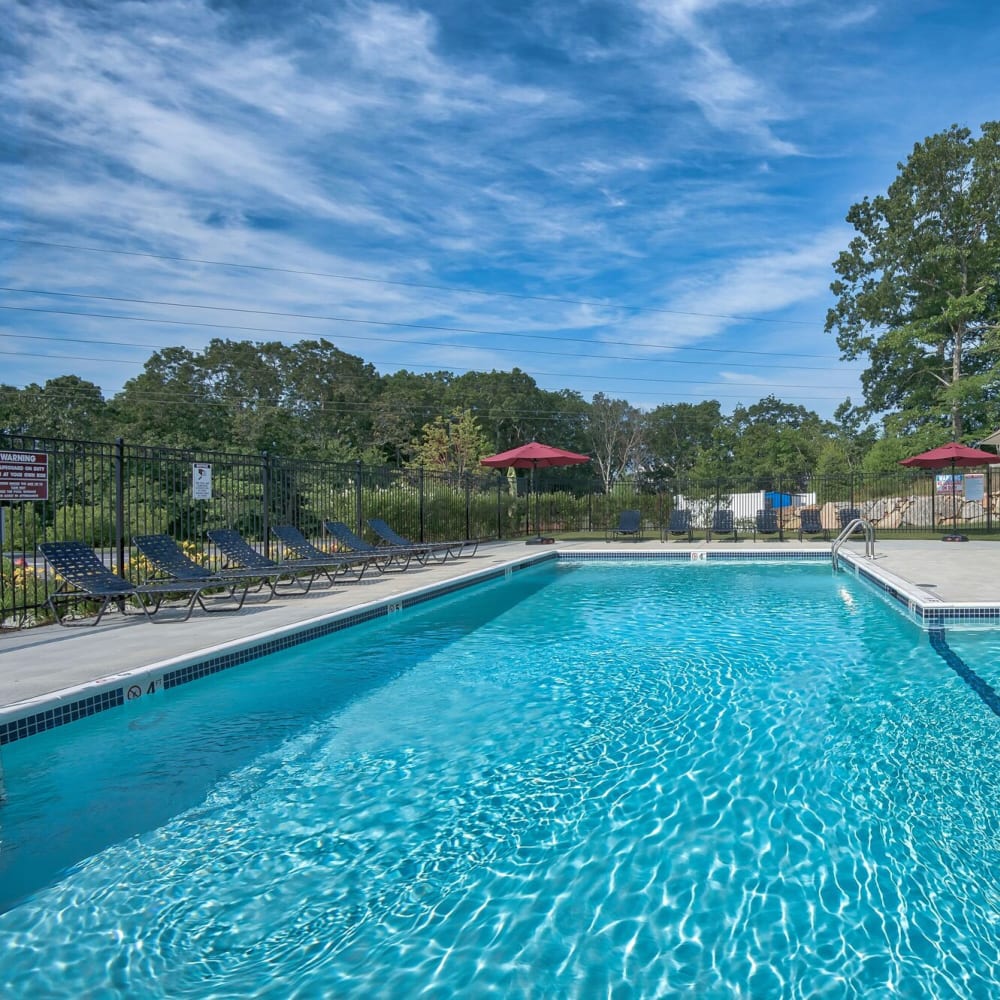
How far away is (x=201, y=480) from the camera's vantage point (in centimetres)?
869

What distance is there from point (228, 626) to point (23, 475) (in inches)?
85.0

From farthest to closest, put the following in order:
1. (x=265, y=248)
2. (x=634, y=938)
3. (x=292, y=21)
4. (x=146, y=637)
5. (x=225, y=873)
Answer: (x=265, y=248), (x=292, y=21), (x=146, y=637), (x=225, y=873), (x=634, y=938)

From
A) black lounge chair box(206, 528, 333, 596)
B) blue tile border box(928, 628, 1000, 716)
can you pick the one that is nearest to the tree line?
black lounge chair box(206, 528, 333, 596)

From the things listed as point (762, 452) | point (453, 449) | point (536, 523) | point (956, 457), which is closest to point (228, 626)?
point (536, 523)

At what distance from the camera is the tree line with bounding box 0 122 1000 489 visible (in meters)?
25.4

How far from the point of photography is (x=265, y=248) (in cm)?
2155

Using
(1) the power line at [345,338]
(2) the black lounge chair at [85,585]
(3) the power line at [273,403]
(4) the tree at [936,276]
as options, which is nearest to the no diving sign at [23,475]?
(2) the black lounge chair at [85,585]

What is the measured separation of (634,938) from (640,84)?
58.4 ft

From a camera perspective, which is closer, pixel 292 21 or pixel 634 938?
pixel 634 938

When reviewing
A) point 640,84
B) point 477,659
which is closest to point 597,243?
point 640,84

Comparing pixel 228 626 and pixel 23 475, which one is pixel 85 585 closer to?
pixel 23 475

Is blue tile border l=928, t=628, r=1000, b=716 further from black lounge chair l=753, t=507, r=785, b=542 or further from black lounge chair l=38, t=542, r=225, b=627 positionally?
black lounge chair l=753, t=507, r=785, b=542

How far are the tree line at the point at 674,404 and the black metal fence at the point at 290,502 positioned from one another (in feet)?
18.7

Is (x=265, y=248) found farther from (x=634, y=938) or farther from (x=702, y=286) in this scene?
A: (x=634, y=938)
